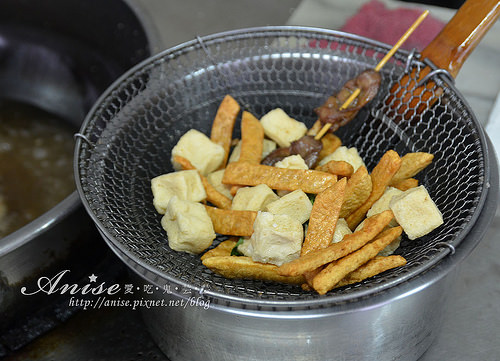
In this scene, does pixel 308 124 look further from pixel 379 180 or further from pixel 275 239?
A: pixel 275 239

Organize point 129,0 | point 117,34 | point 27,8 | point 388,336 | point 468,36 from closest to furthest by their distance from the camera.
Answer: point 388,336 < point 468,36 < point 129,0 < point 117,34 < point 27,8

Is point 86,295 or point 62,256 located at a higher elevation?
point 62,256

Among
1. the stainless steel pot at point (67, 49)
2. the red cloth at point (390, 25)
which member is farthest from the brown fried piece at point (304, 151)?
the red cloth at point (390, 25)

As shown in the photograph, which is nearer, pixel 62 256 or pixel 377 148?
pixel 62 256

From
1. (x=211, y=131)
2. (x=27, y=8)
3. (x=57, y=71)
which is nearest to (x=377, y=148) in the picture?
(x=211, y=131)

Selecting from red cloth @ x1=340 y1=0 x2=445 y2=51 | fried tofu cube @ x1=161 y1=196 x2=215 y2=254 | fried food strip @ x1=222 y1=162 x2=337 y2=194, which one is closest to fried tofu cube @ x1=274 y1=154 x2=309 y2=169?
fried food strip @ x1=222 y1=162 x2=337 y2=194

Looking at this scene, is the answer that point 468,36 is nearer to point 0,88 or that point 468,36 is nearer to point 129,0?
point 129,0

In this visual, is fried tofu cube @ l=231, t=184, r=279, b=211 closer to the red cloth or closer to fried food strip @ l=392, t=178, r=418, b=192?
fried food strip @ l=392, t=178, r=418, b=192
